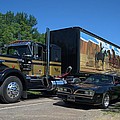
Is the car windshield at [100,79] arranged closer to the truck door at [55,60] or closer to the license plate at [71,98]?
the license plate at [71,98]

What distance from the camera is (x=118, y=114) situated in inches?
344

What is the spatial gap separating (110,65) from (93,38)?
346 centimetres

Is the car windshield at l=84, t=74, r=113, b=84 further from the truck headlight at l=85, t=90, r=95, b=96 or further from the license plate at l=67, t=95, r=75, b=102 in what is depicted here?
the license plate at l=67, t=95, r=75, b=102

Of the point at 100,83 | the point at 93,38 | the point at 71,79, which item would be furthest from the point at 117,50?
the point at 100,83

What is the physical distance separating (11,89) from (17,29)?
35183mm

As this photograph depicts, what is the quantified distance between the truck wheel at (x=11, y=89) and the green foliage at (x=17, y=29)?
21400 mm

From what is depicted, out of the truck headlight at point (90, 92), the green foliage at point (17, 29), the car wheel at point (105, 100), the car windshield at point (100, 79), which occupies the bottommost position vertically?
the car wheel at point (105, 100)

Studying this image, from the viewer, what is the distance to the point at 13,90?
1084 centimetres

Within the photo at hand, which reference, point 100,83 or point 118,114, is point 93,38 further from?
point 118,114

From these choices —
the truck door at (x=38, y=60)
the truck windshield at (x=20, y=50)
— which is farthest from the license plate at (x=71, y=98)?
the truck windshield at (x=20, y=50)

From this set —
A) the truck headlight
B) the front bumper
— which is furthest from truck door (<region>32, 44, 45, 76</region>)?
the truck headlight

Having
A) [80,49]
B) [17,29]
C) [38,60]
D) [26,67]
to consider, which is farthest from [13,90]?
[17,29]

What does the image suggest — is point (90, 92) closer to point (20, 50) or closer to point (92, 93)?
point (92, 93)

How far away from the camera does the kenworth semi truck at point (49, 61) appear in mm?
10979
